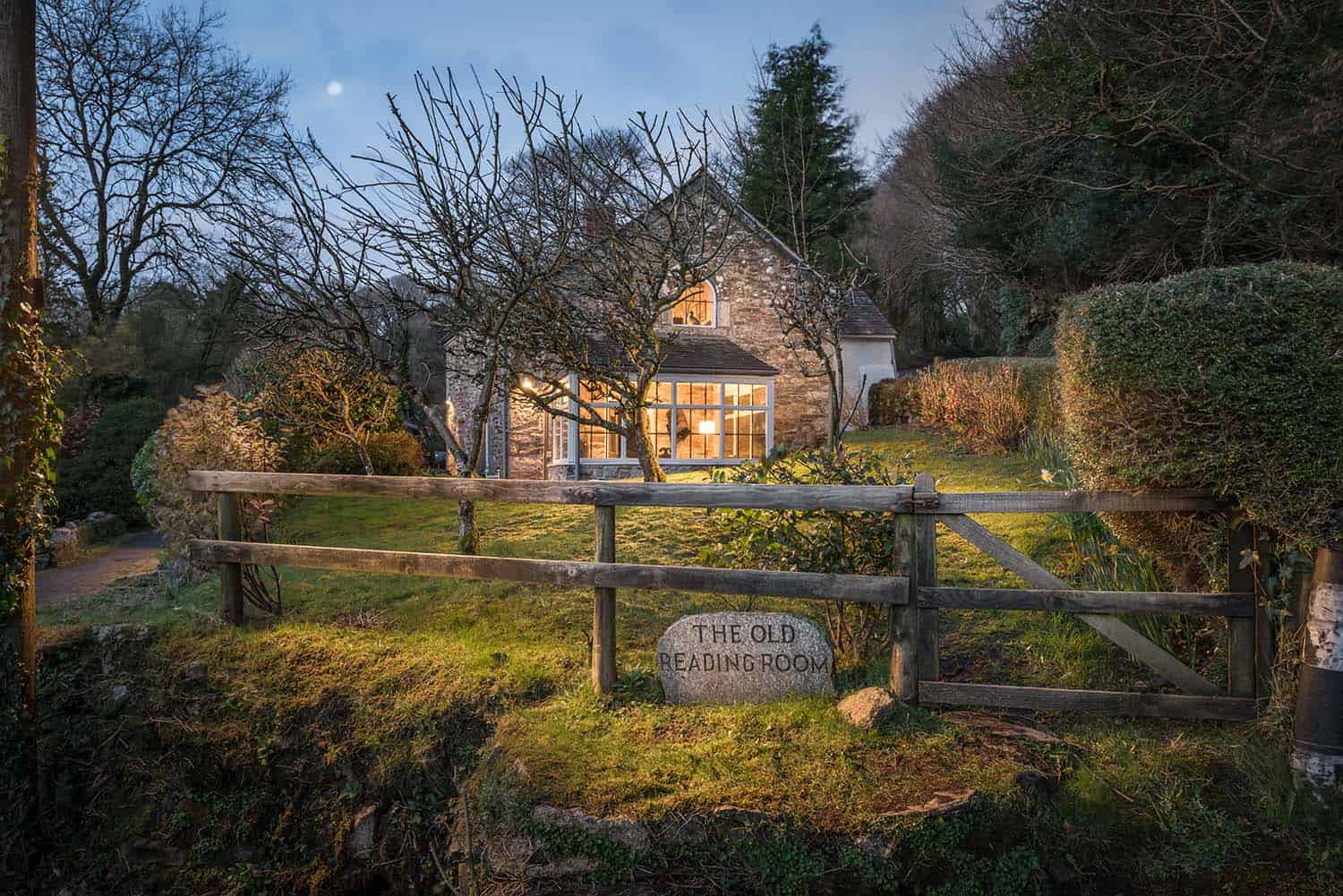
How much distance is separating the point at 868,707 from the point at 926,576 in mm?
790

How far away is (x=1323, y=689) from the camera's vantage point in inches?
141

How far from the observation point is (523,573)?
15.0 feet

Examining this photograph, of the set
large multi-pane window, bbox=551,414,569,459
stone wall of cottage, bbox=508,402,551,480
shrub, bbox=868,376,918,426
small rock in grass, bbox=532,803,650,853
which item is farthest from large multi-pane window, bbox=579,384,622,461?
small rock in grass, bbox=532,803,650,853

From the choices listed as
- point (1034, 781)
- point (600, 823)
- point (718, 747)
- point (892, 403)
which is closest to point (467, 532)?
point (718, 747)

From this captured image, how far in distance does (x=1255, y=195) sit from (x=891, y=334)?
15534 millimetres

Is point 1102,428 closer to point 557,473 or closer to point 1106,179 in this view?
point 1106,179

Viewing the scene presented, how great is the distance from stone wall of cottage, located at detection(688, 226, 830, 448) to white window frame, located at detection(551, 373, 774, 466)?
0.71 metres

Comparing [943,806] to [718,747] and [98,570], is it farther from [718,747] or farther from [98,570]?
[98,570]

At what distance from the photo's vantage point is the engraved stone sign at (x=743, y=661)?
437 cm

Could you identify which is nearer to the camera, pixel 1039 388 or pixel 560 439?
pixel 1039 388

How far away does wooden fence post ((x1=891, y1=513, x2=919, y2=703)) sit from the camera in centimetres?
419

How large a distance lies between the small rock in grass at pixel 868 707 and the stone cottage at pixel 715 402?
38.1ft

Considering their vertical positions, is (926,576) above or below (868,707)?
above

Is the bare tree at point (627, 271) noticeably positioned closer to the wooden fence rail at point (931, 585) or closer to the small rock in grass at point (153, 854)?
the wooden fence rail at point (931, 585)
